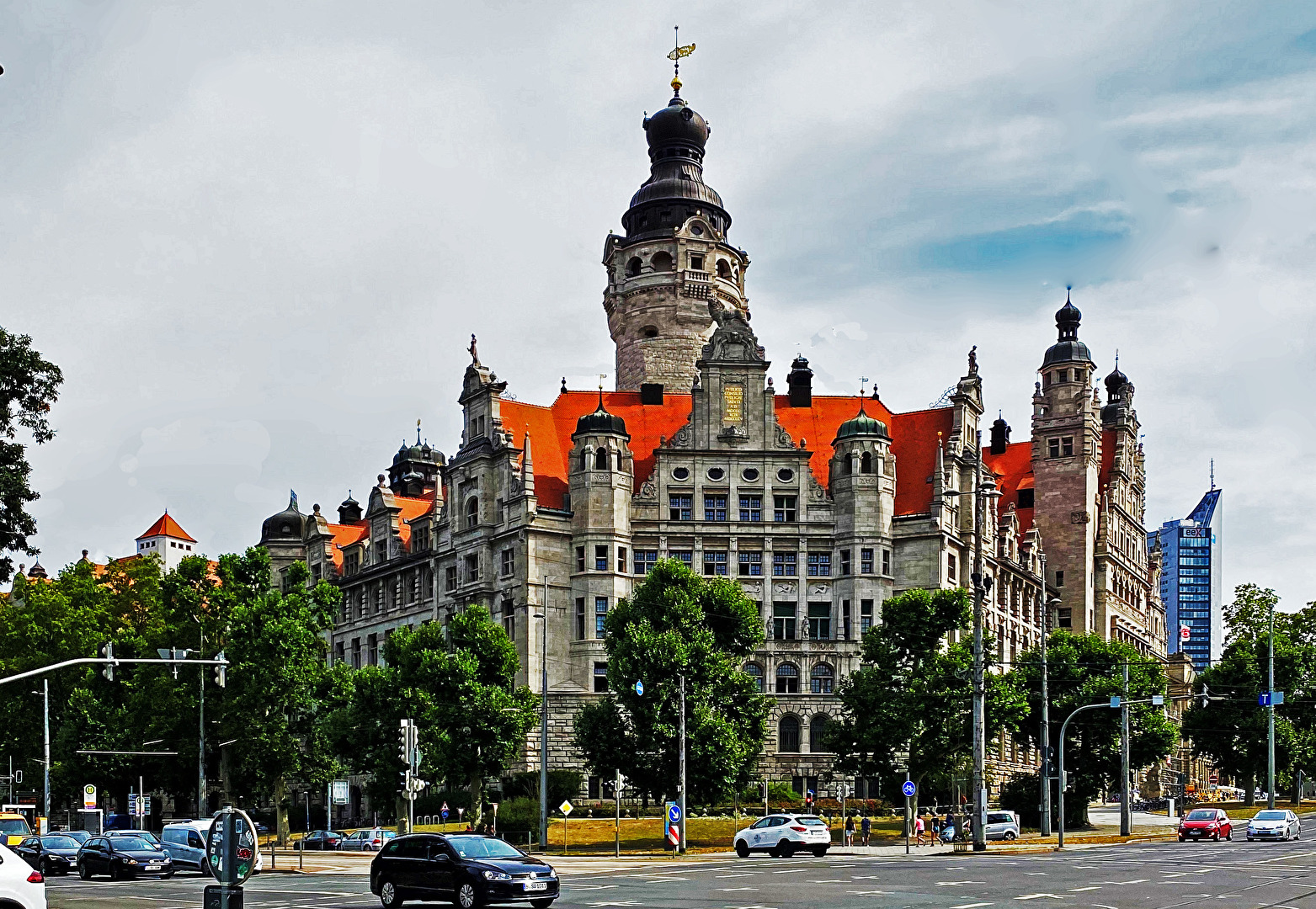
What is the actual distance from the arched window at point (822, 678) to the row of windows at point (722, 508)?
30.8 ft

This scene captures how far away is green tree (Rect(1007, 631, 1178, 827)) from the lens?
9219 centimetres

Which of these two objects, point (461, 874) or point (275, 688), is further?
point (275, 688)

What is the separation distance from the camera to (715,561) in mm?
103875

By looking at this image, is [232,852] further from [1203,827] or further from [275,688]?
[275,688]

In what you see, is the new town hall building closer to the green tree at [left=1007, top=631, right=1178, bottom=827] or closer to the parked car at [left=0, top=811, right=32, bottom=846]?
the green tree at [left=1007, top=631, right=1178, bottom=827]

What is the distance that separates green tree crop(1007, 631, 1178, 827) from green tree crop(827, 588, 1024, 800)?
8650 millimetres

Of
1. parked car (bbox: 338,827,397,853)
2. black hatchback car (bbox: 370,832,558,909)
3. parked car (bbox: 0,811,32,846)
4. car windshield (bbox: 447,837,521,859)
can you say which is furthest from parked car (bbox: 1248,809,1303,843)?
parked car (bbox: 0,811,32,846)

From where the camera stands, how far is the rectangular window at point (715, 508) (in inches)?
4097

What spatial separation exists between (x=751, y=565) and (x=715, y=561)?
2303mm

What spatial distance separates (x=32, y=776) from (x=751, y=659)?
142ft

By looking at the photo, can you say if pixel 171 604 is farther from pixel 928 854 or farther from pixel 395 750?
pixel 928 854

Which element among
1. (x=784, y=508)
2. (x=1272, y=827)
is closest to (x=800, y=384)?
(x=784, y=508)

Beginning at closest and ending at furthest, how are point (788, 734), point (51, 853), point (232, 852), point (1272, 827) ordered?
point (232, 852) < point (51, 853) < point (1272, 827) < point (788, 734)

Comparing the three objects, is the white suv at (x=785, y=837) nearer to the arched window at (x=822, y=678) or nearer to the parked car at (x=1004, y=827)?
the parked car at (x=1004, y=827)
